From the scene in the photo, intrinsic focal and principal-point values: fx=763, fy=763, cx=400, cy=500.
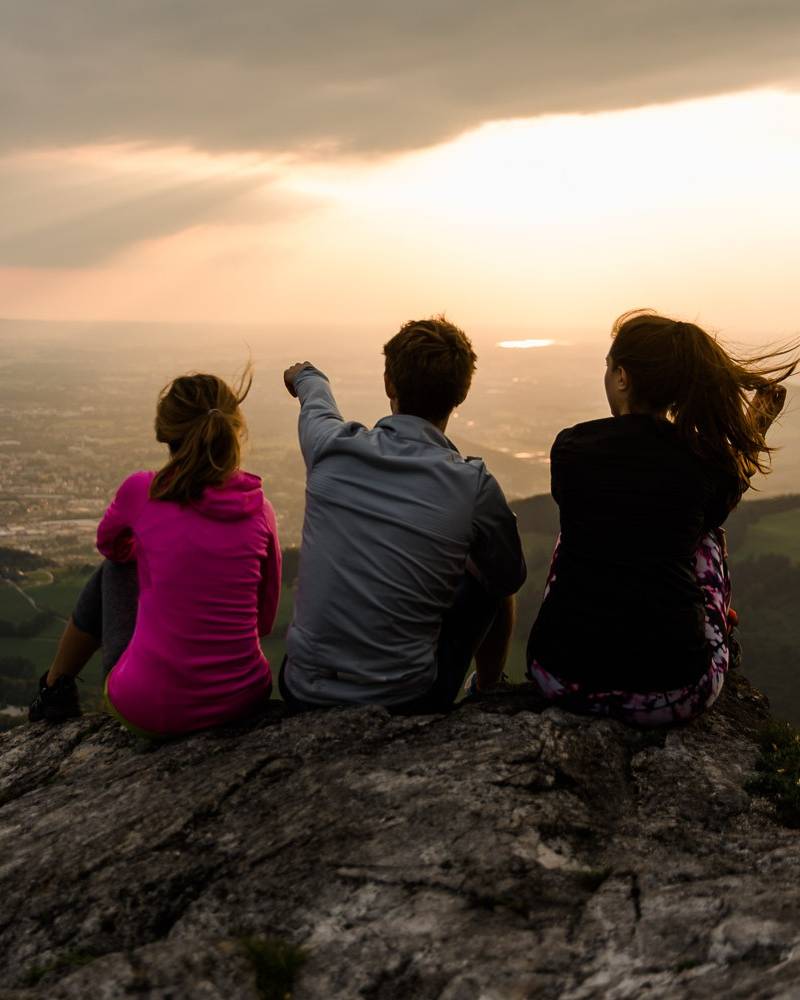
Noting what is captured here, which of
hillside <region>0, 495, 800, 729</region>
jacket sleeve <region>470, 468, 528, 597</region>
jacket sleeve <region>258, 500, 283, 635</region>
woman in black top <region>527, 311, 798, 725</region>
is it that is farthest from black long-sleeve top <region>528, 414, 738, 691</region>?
hillside <region>0, 495, 800, 729</region>

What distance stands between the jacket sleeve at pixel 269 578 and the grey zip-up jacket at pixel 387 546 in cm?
49

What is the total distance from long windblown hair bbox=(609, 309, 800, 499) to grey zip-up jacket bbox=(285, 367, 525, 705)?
4.30ft

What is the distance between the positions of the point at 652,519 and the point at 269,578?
118 inches

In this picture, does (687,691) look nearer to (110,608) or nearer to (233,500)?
(233,500)

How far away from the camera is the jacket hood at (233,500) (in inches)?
217

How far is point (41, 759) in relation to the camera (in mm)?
6676

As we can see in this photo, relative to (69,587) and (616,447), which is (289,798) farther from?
(69,587)

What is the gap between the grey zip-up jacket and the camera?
17.1 feet

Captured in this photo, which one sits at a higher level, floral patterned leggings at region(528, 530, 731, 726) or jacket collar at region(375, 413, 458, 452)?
jacket collar at region(375, 413, 458, 452)

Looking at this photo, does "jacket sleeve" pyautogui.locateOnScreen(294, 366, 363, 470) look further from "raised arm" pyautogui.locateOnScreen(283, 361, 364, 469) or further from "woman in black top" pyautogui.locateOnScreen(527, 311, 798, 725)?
"woman in black top" pyautogui.locateOnScreen(527, 311, 798, 725)

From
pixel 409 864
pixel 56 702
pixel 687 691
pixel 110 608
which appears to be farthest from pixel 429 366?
pixel 56 702

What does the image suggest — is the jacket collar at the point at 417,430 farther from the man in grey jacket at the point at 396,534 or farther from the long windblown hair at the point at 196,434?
the long windblown hair at the point at 196,434

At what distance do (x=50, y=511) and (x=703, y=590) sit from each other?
158160 mm

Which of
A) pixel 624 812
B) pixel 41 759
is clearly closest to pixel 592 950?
pixel 624 812
